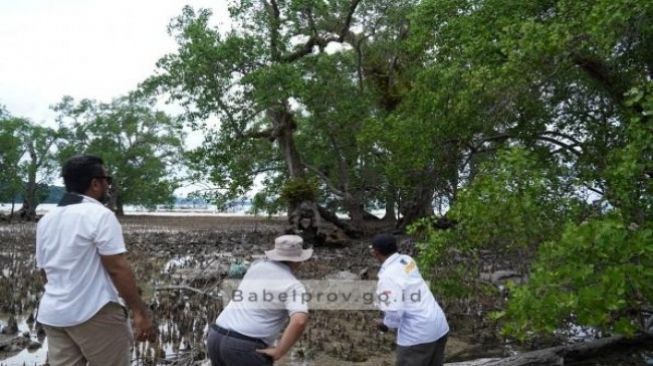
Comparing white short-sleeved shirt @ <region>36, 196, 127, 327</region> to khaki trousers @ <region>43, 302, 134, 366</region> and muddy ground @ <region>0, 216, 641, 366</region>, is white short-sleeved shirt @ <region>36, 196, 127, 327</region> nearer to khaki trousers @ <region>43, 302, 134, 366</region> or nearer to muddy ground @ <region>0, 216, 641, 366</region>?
khaki trousers @ <region>43, 302, 134, 366</region>

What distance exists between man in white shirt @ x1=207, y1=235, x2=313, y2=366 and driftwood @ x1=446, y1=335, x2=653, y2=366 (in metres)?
2.93

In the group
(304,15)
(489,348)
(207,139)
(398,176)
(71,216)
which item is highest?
(304,15)

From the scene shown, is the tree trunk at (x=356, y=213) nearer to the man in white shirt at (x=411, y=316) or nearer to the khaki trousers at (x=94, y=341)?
the man in white shirt at (x=411, y=316)

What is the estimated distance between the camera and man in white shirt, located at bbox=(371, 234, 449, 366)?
13.4 ft

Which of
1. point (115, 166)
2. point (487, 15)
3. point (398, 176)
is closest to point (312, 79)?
point (398, 176)

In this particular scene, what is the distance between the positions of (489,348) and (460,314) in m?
1.78

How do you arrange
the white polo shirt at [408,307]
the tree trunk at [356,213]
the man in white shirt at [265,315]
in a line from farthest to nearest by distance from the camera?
1. the tree trunk at [356,213]
2. the white polo shirt at [408,307]
3. the man in white shirt at [265,315]

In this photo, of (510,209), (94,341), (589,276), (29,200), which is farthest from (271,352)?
(29,200)

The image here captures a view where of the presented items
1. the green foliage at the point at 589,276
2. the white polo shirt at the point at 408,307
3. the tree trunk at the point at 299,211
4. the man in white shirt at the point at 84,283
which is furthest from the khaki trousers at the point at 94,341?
the tree trunk at the point at 299,211

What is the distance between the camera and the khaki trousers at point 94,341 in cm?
324

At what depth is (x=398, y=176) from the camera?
1434 centimetres

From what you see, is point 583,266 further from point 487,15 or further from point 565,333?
point 487,15

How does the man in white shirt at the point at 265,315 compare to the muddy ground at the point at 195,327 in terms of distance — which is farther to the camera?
the muddy ground at the point at 195,327

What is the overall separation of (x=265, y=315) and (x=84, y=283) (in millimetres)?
966
